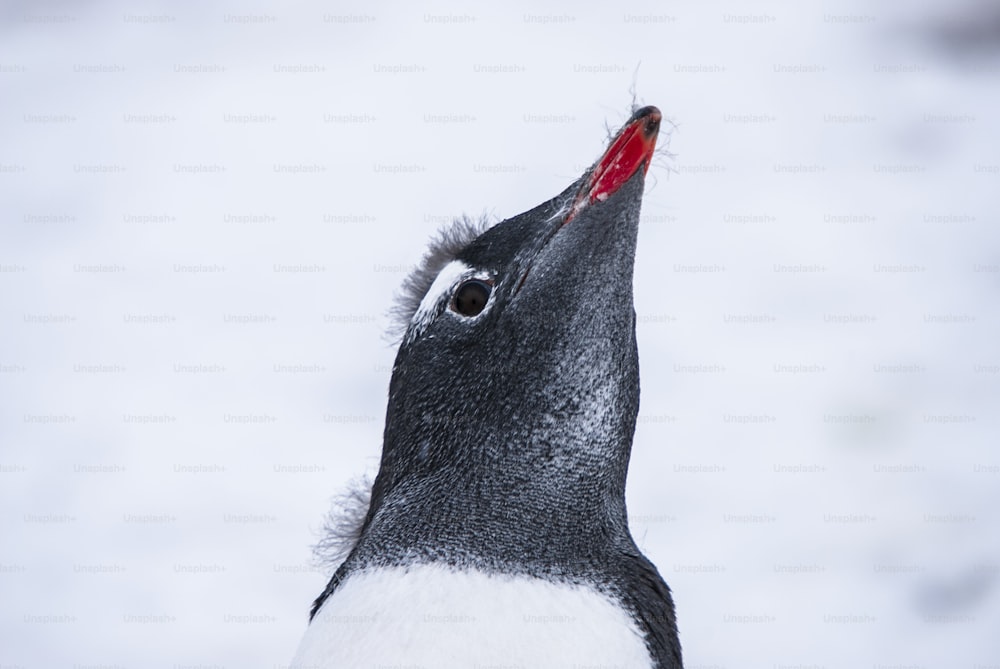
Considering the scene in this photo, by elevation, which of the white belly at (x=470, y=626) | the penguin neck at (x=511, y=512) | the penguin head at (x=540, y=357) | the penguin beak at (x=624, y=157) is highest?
the penguin beak at (x=624, y=157)

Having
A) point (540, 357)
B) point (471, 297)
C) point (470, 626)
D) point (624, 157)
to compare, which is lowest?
point (470, 626)

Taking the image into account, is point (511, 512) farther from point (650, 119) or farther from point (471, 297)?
point (650, 119)

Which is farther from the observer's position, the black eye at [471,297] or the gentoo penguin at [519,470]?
the black eye at [471,297]

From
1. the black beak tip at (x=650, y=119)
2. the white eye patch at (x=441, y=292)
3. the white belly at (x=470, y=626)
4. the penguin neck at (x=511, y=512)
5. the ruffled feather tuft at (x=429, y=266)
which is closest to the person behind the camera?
the white belly at (x=470, y=626)

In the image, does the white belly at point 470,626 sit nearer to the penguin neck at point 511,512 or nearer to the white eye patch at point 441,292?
the penguin neck at point 511,512

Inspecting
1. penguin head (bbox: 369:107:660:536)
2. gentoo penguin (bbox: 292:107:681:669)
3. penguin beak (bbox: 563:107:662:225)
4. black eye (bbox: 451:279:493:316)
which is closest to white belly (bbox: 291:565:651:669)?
gentoo penguin (bbox: 292:107:681:669)

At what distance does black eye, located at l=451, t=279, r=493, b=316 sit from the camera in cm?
158

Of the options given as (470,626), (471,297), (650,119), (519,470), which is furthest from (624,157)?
(470,626)

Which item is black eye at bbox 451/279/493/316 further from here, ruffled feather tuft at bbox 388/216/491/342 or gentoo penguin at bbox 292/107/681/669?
ruffled feather tuft at bbox 388/216/491/342

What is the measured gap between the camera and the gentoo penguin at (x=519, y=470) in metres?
1.26

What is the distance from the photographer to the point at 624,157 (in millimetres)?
1508

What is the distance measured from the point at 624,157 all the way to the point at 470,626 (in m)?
0.68

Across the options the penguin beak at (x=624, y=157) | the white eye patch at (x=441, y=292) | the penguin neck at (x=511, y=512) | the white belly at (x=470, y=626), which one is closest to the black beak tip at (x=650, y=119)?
the penguin beak at (x=624, y=157)

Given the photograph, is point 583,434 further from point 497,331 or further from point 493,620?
point 493,620
